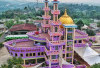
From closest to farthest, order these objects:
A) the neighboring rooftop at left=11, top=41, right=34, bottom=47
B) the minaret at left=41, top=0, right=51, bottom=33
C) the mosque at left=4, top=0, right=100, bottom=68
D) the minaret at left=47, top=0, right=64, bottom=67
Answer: the minaret at left=47, top=0, right=64, bottom=67, the mosque at left=4, top=0, right=100, bottom=68, the neighboring rooftop at left=11, top=41, right=34, bottom=47, the minaret at left=41, top=0, right=51, bottom=33

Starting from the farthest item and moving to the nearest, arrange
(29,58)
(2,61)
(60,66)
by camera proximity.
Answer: (2,61)
(29,58)
(60,66)

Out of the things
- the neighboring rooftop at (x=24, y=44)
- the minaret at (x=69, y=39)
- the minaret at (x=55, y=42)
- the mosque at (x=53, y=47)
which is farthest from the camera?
the neighboring rooftop at (x=24, y=44)

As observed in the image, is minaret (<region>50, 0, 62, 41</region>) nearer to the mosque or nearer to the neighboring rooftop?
the mosque

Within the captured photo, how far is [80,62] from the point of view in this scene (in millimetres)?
25953

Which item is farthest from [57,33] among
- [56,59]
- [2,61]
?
[2,61]

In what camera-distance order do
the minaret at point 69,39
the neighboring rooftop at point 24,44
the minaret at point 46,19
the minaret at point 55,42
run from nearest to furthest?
the minaret at point 55,42 → the minaret at point 69,39 → the neighboring rooftop at point 24,44 → the minaret at point 46,19

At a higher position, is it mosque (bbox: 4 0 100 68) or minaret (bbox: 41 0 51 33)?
minaret (bbox: 41 0 51 33)

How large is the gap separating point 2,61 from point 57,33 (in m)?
Answer: 11.8

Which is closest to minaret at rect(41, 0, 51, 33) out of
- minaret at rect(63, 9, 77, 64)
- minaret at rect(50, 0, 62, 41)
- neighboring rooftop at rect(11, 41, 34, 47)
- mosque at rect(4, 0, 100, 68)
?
mosque at rect(4, 0, 100, 68)

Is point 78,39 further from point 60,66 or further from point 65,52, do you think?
point 60,66

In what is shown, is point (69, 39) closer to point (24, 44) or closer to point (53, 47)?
point (53, 47)

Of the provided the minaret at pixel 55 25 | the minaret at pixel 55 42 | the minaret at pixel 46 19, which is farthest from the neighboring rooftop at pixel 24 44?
the minaret at pixel 55 25

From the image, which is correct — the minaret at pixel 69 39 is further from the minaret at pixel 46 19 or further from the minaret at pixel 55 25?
the minaret at pixel 46 19

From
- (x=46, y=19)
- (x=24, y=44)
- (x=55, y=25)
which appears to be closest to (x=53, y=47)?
(x=55, y=25)
